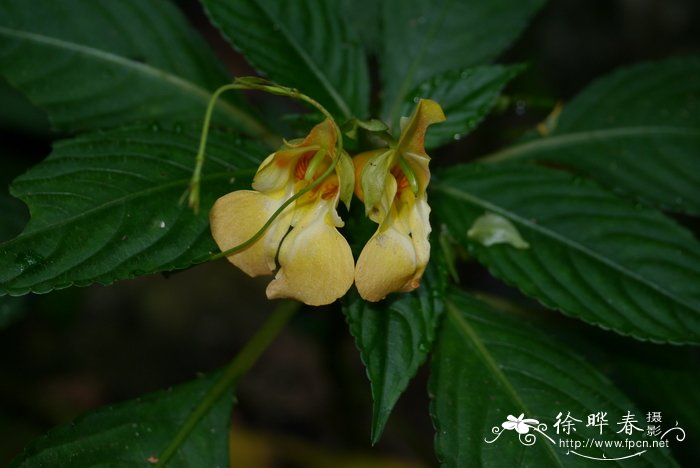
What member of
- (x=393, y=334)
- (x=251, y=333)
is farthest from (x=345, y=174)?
(x=251, y=333)

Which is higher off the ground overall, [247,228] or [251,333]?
[251,333]

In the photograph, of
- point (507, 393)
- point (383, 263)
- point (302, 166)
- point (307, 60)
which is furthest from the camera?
point (307, 60)

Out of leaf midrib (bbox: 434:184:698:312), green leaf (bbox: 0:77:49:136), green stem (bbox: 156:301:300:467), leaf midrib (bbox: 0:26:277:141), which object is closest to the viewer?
leaf midrib (bbox: 434:184:698:312)

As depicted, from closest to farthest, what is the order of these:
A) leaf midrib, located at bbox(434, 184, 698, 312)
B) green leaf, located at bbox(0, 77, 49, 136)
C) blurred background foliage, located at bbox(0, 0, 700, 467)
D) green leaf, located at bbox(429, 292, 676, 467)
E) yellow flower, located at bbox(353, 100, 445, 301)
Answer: yellow flower, located at bbox(353, 100, 445, 301), green leaf, located at bbox(429, 292, 676, 467), leaf midrib, located at bbox(434, 184, 698, 312), green leaf, located at bbox(0, 77, 49, 136), blurred background foliage, located at bbox(0, 0, 700, 467)

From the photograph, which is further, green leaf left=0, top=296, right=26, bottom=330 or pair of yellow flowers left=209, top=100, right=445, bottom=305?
green leaf left=0, top=296, right=26, bottom=330

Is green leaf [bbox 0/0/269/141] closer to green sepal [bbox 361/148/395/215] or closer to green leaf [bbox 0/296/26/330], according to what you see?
green leaf [bbox 0/296/26/330]

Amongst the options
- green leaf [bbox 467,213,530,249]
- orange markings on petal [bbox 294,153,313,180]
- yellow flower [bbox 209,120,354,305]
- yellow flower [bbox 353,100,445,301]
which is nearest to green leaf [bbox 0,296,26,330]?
yellow flower [bbox 209,120,354,305]

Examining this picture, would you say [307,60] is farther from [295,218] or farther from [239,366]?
[239,366]
